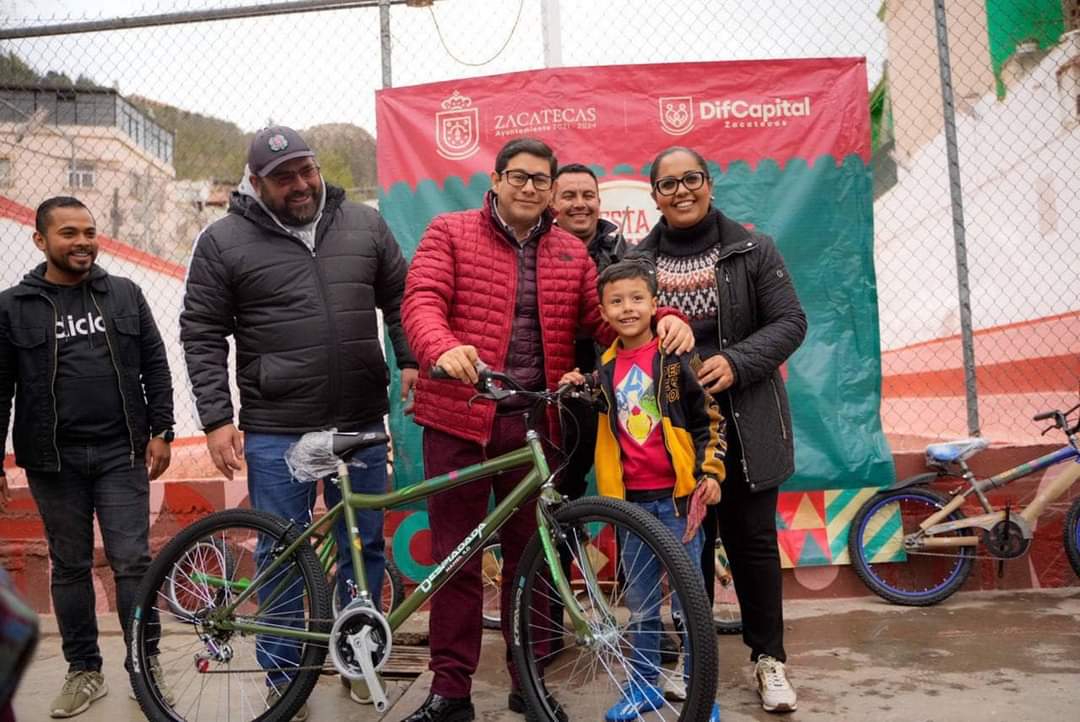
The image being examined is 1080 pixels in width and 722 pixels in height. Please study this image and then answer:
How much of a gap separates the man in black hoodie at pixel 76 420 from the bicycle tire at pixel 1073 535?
4.24 m

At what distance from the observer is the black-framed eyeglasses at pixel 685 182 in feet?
9.80

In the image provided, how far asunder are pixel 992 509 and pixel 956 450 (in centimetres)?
35

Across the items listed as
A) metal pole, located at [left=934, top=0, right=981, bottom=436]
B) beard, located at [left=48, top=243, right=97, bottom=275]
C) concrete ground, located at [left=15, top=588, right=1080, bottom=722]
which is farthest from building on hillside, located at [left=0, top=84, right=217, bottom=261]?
metal pole, located at [left=934, top=0, right=981, bottom=436]

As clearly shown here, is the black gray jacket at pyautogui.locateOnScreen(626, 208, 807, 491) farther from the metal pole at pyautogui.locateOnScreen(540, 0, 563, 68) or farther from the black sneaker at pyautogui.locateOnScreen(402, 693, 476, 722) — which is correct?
the metal pole at pyautogui.locateOnScreen(540, 0, 563, 68)

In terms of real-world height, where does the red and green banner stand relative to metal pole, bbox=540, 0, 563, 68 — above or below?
below

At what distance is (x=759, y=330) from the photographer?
9.82 feet

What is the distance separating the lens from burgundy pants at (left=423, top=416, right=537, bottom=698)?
115 inches

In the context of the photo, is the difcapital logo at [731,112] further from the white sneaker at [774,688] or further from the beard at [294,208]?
the white sneaker at [774,688]

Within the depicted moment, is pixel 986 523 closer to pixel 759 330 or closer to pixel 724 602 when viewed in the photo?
pixel 724 602

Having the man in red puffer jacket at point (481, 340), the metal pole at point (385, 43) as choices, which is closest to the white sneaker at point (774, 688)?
the man in red puffer jacket at point (481, 340)

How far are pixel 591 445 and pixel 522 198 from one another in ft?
4.28

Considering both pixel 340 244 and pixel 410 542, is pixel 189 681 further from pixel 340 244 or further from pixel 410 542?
pixel 340 244

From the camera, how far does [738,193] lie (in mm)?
4457

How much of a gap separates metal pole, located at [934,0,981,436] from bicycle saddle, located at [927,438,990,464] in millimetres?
214
